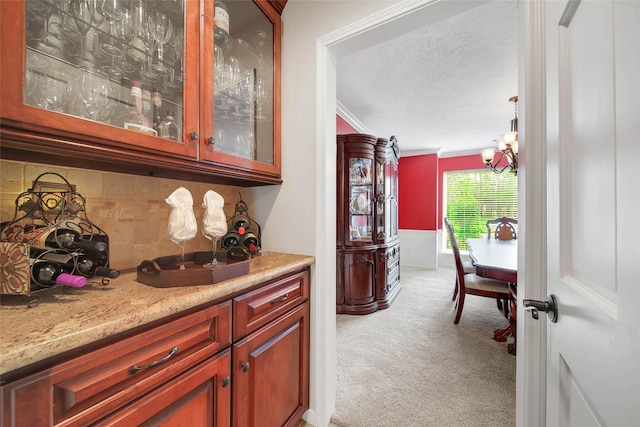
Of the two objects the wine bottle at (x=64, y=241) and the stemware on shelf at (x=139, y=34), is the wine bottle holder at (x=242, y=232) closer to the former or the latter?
the wine bottle at (x=64, y=241)

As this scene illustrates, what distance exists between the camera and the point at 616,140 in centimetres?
42

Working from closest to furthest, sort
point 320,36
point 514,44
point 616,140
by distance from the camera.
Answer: point 616,140, point 320,36, point 514,44

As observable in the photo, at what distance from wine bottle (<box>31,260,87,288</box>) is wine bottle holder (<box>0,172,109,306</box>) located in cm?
1

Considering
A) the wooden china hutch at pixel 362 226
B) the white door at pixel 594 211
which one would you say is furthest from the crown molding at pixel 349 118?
the white door at pixel 594 211

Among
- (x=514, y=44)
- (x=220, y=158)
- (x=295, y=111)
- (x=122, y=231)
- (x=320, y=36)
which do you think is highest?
(x=514, y=44)

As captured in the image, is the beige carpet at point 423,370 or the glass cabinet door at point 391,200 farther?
the glass cabinet door at point 391,200

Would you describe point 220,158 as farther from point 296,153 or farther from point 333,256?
point 333,256

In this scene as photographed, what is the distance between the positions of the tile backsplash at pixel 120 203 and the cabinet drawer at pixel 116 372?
0.61 metres

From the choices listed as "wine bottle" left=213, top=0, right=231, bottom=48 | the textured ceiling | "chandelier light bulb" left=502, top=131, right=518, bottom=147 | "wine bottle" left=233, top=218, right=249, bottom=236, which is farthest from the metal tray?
"chandelier light bulb" left=502, top=131, right=518, bottom=147

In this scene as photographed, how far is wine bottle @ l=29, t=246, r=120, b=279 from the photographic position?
74 cm

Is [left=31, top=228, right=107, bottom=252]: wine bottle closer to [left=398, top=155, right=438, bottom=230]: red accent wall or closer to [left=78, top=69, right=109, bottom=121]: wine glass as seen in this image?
[left=78, top=69, right=109, bottom=121]: wine glass

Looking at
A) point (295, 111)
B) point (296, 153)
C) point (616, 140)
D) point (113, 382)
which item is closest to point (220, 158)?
point (296, 153)

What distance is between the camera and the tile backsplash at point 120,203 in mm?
853

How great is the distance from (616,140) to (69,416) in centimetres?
120
